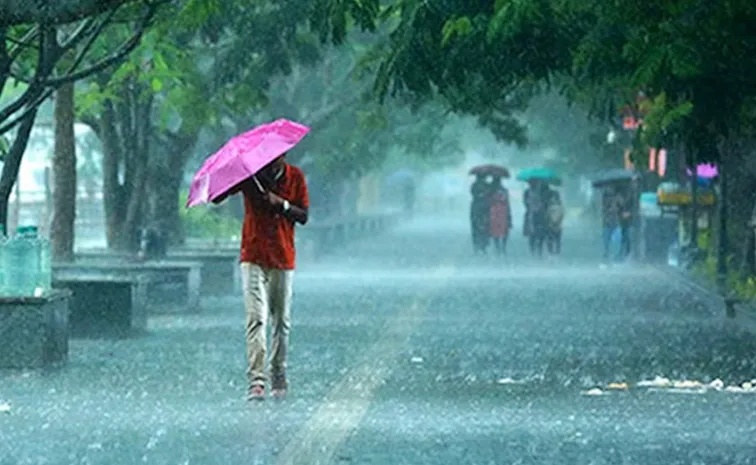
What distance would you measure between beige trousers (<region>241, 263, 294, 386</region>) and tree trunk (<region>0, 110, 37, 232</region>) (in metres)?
8.89

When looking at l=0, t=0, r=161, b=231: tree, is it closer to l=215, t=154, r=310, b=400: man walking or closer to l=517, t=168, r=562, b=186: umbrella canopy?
l=215, t=154, r=310, b=400: man walking

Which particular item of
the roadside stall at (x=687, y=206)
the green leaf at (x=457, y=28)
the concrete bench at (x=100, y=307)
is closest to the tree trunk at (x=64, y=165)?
the concrete bench at (x=100, y=307)

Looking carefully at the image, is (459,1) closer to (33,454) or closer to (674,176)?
(33,454)

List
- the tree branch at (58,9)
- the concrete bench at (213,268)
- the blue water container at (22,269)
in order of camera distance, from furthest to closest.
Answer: the concrete bench at (213,268)
the blue water container at (22,269)
the tree branch at (58,9)

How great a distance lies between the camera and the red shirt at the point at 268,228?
17.3 meters

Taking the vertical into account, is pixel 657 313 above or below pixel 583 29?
below

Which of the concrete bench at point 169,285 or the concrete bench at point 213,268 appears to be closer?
the concrete bench at point 169,285

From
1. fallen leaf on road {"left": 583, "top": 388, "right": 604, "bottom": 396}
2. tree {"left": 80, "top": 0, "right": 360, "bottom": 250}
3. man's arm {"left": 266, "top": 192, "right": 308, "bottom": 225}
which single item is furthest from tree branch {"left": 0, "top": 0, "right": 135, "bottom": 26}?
tree {"left": 80, "top": 0, "right": 360, "bottom": 250}

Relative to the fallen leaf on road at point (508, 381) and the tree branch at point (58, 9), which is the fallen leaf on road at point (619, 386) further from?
the tree branch at point (58, 9)

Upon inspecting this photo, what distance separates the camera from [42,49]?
2258cm

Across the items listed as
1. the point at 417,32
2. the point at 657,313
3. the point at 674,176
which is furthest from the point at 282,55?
the point at 674,176

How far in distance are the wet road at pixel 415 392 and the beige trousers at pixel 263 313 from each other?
0.32m

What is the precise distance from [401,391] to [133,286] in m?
8.72

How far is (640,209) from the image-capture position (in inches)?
2234
